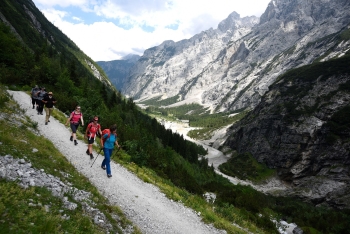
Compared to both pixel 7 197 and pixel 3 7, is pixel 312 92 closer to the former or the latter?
pixel 7 197

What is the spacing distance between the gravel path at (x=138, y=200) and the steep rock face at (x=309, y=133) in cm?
8120

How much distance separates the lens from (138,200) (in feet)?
41.5

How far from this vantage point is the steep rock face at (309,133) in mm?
87531

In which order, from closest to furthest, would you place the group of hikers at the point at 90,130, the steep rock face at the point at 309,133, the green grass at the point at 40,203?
the green grass at the point at 40,203, the group of hikers at the point at 90,130, the steep rock face at the point at 309,133

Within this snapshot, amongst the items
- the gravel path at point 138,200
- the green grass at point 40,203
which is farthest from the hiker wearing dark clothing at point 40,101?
the green grass at point 40,203

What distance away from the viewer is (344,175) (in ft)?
282

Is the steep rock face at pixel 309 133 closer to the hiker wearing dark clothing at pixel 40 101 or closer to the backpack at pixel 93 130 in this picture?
the backpack at pixel 93 130

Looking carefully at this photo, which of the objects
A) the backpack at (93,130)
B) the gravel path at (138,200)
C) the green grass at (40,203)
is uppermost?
the backpack at (93,130)

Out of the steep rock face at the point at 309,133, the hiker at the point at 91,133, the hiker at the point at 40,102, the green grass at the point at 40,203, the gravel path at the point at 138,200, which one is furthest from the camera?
the steep rock face at the point at 309,133

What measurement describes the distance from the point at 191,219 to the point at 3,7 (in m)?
120

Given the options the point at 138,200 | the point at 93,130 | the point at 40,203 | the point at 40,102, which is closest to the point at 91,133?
the point at 93,130

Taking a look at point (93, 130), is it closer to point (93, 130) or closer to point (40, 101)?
point (93, 130)

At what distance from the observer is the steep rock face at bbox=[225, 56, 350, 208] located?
3446 inches

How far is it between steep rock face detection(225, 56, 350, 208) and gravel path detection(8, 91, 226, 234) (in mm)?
81196
